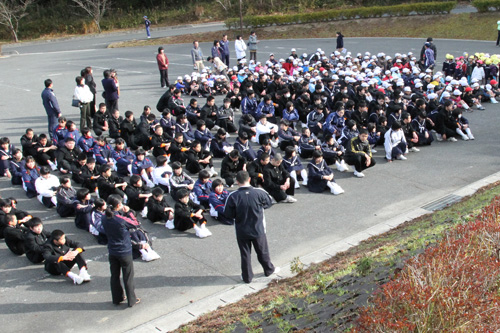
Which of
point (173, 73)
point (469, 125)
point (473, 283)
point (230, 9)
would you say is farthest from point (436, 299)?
point (230, 9)

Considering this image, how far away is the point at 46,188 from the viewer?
11.8 metres

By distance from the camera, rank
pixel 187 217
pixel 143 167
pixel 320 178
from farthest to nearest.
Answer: pixel 143 167 < pixel 320 178 < pixel 187 217

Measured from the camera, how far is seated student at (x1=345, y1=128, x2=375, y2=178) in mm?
13594

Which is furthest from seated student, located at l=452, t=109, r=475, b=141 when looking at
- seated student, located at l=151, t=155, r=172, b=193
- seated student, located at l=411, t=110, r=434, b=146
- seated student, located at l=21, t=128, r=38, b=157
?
seated student, located at l=21, t=128, r=38, b=157

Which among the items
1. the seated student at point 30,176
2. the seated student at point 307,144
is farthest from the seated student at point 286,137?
the seated student at point 30,176

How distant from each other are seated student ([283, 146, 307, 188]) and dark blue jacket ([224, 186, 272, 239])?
181 inches

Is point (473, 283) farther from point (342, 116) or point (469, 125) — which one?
point (469, 125)

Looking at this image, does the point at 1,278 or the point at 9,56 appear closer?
the point at 1,278

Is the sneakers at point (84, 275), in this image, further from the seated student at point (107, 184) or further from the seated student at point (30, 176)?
the seated student at point (30, 176)

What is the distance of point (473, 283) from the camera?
516 centimetres

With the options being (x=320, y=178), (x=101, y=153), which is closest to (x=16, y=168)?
(x=101, y=153)

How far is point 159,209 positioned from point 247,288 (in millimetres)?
3110

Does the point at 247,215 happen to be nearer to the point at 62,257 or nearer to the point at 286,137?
the point at 62,257

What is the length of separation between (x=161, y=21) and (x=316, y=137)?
1727 inches
